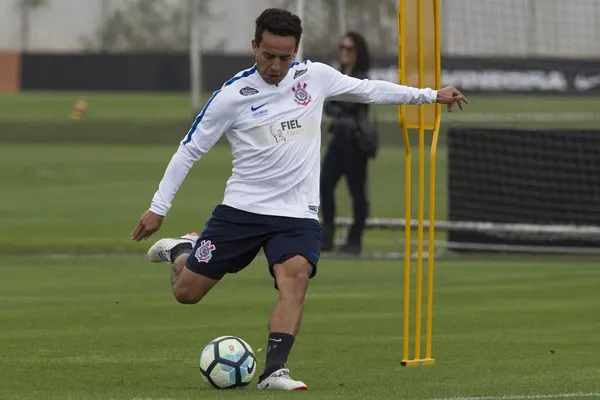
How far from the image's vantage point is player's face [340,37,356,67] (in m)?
17.8

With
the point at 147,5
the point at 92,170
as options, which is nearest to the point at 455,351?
the point at 92,170

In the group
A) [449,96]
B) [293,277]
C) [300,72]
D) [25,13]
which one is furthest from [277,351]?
[25,13]

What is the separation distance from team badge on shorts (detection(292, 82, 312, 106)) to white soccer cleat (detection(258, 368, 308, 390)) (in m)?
1.47

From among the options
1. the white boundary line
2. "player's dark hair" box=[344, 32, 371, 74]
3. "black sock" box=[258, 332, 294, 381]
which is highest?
"player's dark hair" box=[344, 32, 371, 74]

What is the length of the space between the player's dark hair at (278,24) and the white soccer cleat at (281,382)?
178 cm

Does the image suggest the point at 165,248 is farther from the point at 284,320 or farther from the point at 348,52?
the point at 348,52

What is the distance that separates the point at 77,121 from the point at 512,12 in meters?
25.0

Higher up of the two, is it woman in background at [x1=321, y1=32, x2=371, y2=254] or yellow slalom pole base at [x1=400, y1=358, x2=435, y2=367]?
woman in background at [x1=321, y1=32, x2=371, y2=254]

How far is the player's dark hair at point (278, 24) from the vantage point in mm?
9133

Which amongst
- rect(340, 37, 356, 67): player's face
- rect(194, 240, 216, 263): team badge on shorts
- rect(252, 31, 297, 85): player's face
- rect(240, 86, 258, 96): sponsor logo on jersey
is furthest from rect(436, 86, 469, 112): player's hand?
rect(340, 37, 356, 67): player's face

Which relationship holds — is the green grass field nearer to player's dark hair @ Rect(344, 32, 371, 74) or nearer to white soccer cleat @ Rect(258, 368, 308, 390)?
white soccer cleat @ Rect(258, 368, 308, 390)

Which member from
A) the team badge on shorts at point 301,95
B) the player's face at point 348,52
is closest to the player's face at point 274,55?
the team badge on shorts at point 301,95

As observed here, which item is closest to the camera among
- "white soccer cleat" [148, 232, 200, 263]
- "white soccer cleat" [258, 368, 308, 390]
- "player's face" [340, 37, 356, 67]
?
"white soccer cleat" [258, 368, 308, 390]

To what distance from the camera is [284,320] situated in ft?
30.0
